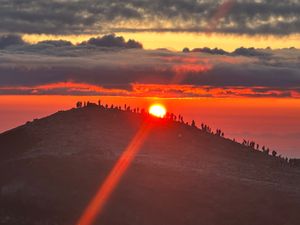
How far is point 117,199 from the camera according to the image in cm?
8888

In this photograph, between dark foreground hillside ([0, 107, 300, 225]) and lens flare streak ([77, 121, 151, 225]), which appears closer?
lens flare streak ([77, 121, 151, 225])

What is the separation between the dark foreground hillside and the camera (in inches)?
A: 3371

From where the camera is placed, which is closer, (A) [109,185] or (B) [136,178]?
(A) [109,185]

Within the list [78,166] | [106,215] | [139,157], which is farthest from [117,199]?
[139,157]

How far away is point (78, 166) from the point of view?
97188 mm

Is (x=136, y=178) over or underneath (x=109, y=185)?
over

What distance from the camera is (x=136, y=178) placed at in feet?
313

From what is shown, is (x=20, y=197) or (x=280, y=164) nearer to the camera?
(x=20, y=197)

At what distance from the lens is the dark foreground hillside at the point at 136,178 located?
281 feet

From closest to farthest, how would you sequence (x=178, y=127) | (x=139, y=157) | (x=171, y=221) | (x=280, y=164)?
(x=171, y=221), (x=139, y=157), (x=280, y=164), (x=178, y=127)

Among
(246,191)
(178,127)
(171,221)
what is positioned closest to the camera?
(171,221)

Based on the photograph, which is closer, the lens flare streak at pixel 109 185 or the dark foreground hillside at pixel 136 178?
the lens flare streak at pixel 109 185

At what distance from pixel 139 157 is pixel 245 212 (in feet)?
83.1

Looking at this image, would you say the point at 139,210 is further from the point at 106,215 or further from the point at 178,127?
the point at 178,127
